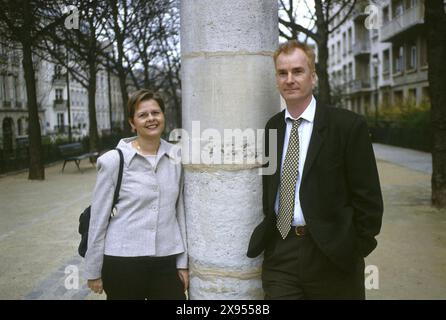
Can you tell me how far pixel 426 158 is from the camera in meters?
20.1

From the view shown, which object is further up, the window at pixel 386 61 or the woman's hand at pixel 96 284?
the window at pixel 386 61

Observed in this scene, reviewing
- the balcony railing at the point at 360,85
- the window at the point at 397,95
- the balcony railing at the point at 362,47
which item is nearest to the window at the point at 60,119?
the balcony railing at the point at 360,85

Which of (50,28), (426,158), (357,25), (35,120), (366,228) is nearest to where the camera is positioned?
(366,228)

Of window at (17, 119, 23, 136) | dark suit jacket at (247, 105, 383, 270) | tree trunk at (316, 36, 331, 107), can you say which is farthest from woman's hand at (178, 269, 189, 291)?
window at (17, 119, 23, 136)

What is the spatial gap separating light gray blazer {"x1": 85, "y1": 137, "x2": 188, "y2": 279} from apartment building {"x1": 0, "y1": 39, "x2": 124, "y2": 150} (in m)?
17.1

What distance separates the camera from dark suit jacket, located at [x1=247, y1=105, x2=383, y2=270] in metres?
2.54

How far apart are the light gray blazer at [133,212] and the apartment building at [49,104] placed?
1706 cm

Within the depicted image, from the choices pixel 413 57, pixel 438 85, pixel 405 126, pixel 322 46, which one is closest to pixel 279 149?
pixel 438 85

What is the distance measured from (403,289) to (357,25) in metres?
49.5

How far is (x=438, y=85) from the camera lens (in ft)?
30.3

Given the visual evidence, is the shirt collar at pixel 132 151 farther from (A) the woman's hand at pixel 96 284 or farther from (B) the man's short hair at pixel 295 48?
(B) the man's short hair at pixel 295 48

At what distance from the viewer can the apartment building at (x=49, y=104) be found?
122 feet
